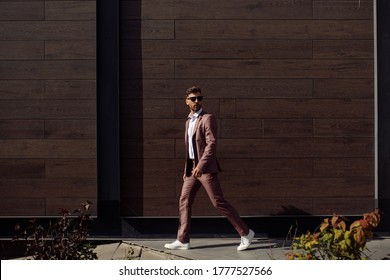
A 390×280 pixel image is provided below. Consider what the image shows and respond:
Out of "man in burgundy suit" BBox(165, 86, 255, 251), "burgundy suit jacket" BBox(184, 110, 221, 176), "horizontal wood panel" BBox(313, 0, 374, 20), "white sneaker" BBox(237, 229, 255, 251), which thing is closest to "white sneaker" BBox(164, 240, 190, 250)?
"man in burgundy suit" BBox(165, 86, 255, 251)

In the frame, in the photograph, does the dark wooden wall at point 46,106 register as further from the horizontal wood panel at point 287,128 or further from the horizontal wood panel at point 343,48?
the horizontal wood panel at point 343,48

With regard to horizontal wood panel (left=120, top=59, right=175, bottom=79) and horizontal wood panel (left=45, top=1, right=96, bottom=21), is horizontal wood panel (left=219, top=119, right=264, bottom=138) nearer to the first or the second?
horizontal wood panel (left=120, top=59, right=175, bottom=79)

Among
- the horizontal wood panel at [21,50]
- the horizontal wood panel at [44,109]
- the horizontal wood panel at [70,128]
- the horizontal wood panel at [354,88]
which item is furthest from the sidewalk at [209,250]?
the horizontal wood panel at [21,50]

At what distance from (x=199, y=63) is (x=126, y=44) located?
1002 mm

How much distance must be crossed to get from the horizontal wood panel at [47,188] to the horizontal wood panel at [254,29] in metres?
2.34

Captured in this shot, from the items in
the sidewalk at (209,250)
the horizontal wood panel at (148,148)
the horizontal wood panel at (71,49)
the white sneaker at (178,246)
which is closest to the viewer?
the sidewalk at (209,250)

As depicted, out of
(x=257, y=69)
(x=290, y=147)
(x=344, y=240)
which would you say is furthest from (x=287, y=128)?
(x=344, y=240)

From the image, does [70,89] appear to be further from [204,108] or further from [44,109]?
[204,108]

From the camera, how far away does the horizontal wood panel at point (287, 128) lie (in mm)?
8203

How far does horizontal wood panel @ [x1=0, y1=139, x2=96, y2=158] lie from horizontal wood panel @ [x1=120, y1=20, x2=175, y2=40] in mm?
1507

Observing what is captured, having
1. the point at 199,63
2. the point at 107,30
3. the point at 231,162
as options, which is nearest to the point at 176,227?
the point at 231,162

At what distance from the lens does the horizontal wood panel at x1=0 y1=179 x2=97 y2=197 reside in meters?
8.17

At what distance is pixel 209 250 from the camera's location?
757 centimetres

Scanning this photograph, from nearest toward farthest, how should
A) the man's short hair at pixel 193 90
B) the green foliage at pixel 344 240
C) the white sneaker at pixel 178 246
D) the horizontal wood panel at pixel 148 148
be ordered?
the green foliage at pixel 344 240 → the man's short hair at pixel 193 90 → the white sneaker at pixel 178 246 → the horizontal wood panel at pixel 148 148
